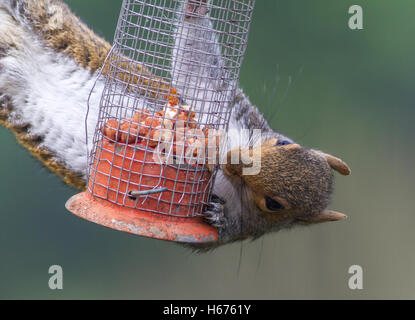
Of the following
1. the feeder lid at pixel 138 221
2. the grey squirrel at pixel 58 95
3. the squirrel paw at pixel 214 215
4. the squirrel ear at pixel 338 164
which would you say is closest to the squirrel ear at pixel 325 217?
the grey squirrel at pixel 58 95

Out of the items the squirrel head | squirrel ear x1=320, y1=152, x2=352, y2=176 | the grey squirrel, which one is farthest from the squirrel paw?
squirrel ear x1=320, y1=152, x2=352, y2=176

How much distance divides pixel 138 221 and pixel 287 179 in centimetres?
84

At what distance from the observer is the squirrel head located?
3.05 m

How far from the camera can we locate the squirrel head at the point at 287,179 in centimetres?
305

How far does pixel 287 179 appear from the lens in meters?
3.08

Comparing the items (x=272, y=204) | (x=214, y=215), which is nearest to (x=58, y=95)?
(x=214, y=215)

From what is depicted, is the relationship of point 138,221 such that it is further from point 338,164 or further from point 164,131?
point 338,164

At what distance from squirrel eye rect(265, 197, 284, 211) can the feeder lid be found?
1.36 ft

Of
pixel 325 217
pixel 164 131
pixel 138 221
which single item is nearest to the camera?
pixel 138 221

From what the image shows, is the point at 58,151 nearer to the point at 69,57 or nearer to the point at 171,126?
the point at 69,57

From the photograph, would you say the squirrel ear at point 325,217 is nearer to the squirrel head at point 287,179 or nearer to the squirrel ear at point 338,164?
the squirrel head at point 287,179

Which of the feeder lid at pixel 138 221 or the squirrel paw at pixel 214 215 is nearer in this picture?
the feeder lid at pixel 138 221

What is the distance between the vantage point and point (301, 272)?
5.70 metres

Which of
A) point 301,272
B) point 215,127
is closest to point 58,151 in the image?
point 215,127
